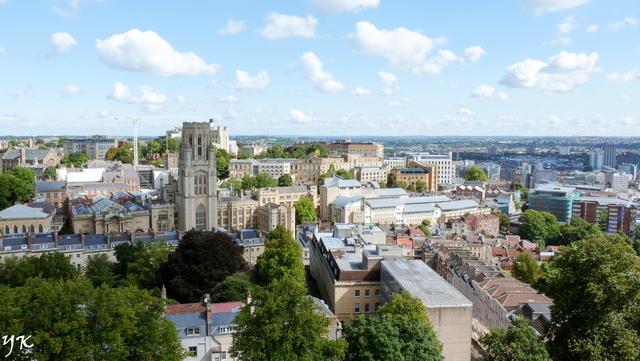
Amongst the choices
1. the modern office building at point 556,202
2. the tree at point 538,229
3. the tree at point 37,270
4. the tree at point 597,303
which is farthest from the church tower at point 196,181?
the modern office building at point 556,202

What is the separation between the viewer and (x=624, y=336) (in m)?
27.9

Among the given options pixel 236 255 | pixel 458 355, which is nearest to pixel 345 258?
pixel 236 255

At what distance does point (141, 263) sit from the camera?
1815 inches

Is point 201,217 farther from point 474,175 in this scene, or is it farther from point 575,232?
point 474,175

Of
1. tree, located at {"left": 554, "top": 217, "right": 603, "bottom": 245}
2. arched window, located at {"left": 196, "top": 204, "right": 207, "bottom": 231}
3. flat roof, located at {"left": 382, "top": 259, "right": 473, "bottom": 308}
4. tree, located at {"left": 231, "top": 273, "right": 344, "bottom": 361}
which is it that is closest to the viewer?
tree, located at {"left": 231, "top": 273, "right": 344, "bottom": 361}

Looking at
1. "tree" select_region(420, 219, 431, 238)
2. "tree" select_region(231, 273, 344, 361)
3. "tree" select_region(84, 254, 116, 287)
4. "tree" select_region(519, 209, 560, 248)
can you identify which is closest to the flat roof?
"tree" select_region(231, 273, 344, 361)

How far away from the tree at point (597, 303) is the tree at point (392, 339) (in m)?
7.39

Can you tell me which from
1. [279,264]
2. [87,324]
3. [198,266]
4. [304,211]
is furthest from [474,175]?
[87,324]

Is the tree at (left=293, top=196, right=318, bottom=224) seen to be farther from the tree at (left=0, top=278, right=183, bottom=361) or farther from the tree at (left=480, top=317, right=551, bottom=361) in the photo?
the tree at (left=0, top=278, right=183, bottom=361)

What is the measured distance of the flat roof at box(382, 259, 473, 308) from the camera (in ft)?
115

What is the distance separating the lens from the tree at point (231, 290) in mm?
38188

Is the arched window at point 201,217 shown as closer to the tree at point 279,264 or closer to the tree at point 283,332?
the tree at point 279,264

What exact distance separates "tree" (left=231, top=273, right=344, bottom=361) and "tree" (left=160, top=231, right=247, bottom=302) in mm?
15718

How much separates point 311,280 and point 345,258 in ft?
39.9
